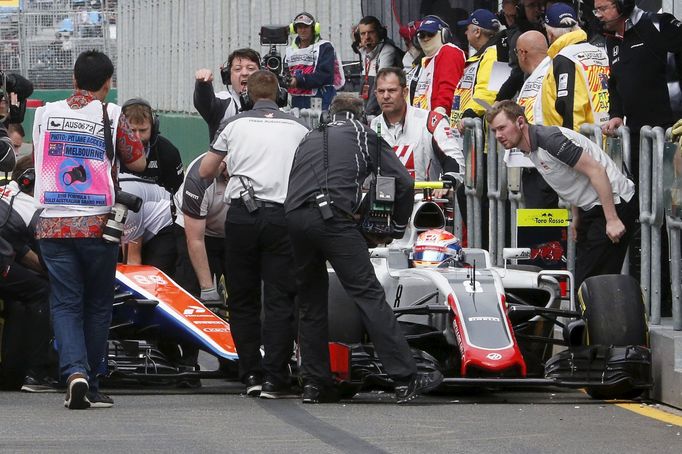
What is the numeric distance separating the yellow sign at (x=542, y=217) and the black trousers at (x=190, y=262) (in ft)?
6.60

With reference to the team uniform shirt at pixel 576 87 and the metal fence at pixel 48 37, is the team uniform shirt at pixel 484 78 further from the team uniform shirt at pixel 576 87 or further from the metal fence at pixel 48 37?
the metal fence at pixel 48 37

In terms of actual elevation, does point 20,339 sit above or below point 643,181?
below

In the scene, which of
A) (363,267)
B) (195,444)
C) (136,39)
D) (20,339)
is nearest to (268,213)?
(363,267)

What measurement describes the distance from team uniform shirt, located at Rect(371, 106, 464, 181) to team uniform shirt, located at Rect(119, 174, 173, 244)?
1.90 meters

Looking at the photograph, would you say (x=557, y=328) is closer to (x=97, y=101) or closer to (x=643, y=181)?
(x=643, y=181)

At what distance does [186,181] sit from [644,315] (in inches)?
124

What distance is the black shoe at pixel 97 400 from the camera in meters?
9.55

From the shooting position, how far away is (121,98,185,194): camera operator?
11.9 metres

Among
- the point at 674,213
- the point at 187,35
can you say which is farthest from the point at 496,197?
the point at 187,35

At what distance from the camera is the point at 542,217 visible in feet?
39.6

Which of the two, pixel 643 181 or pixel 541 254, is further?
pixel 541 254

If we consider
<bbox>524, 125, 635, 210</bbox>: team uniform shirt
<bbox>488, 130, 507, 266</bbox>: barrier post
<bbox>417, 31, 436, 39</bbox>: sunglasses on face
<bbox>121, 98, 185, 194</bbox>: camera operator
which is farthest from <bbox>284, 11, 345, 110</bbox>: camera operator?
<bbox>524, 125, 635, 210</bbox>: team uniform shirt

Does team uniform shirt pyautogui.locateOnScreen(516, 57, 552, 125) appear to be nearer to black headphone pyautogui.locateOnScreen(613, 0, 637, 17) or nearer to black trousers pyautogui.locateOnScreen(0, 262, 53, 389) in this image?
black headphone pyautogui.locateOnScreen(613, 0, 637, 17)

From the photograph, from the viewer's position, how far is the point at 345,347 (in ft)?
32.4
